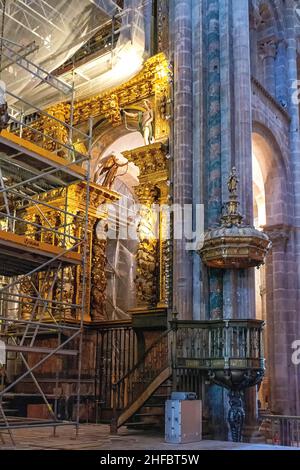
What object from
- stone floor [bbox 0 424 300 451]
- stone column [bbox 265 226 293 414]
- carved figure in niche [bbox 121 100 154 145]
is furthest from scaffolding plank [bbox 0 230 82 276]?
stone column [bbox 265 226 293 414]

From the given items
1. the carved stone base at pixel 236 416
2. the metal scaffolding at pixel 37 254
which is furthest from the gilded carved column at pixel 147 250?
the carved stone base at pixel 236 416

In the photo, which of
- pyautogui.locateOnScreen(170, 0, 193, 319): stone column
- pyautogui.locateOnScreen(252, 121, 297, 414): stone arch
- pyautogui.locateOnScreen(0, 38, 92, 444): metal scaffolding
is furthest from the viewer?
pyautogui.locateOnScreen(252, 121, 297, 414): stone arch

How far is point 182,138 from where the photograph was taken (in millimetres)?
14617

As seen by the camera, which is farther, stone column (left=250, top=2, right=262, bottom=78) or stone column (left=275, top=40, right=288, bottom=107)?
stone column (left=275, top=40, right=288, bottom=107)

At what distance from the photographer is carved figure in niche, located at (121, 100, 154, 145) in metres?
16.1

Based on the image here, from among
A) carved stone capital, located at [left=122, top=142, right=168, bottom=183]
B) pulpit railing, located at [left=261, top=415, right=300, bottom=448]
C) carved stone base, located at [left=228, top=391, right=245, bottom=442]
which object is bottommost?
pulpit railing, located at [left=261, top=415, right=300, bottom=448]

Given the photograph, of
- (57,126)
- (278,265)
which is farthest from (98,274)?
(278,265)

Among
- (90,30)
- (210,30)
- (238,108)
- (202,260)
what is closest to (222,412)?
(202,260)

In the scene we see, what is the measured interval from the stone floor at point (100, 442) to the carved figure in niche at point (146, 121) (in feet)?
23.2

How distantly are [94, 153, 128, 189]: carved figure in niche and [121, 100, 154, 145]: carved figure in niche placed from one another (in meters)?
2.67

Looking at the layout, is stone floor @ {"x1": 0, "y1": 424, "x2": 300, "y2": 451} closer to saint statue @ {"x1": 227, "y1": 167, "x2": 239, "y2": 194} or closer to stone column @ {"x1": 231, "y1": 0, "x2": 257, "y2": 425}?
stone column @ {"x1": 231, "y1": 0, "x2": 257, "y2": 425}

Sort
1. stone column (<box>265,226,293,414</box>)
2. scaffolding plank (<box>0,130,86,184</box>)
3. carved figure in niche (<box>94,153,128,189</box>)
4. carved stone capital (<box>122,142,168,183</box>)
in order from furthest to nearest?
carved figure in niche (<box>94,153,128,189</box>)
stone column (<box>265,226,293,414</box>)
carved stone capital (<box>122,142,168,183</box>)
scaffolding plank (<box>0,130,86,184</box>)

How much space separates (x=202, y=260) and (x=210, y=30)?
562cm
